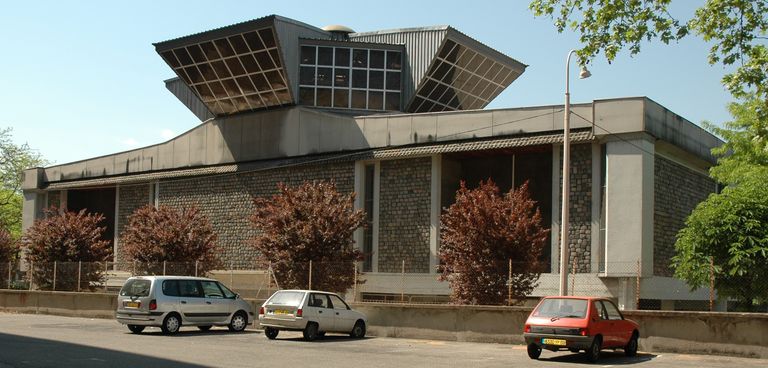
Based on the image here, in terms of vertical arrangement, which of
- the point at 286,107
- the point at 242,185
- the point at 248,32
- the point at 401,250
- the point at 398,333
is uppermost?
the point at 248,32

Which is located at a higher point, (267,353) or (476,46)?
(476,46)

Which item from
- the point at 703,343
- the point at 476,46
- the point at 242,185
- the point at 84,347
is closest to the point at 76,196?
the point at 242,185

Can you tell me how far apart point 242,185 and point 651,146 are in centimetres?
2060

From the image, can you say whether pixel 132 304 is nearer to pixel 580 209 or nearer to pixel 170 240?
pixel 170 240

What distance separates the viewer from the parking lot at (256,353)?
16000mm

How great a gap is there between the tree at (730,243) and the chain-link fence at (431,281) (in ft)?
2.23

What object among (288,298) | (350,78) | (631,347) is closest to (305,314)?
(288,298)

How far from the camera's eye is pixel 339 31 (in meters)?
49.6

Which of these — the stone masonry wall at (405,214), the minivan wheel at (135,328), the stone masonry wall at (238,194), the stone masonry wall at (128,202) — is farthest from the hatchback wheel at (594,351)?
the stone masonry wall at (128,202)

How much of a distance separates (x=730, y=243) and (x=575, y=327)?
479 inches

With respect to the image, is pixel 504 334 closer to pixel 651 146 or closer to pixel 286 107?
pixel 651 146

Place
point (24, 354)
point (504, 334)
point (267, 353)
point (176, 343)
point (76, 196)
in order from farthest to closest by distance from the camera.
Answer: point (76, 196), point (504, 334), point (176, 343), point (267, 353), point (24, 354)

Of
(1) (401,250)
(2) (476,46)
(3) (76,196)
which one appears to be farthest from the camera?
(3) (76,196)

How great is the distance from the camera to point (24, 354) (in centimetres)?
1661
